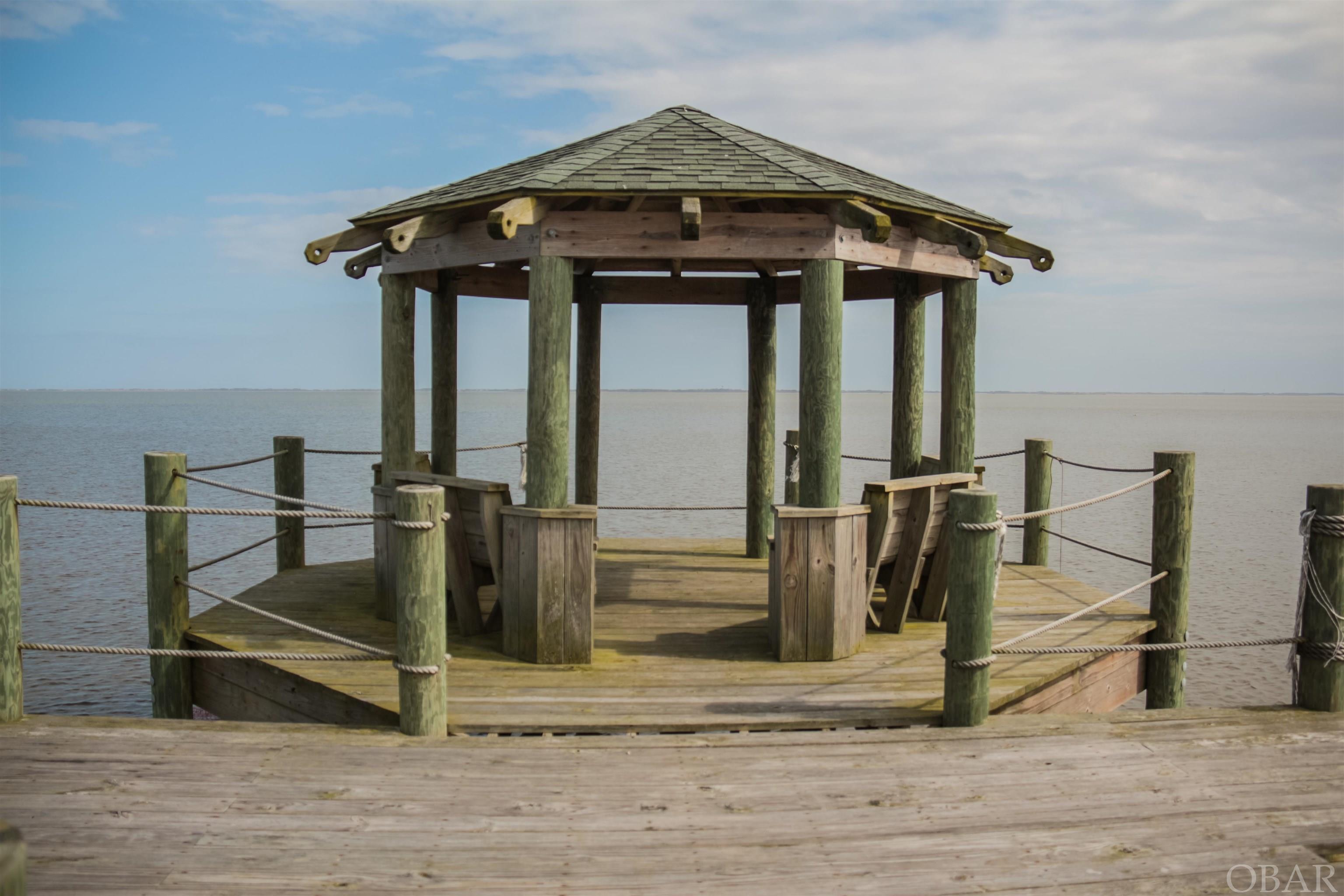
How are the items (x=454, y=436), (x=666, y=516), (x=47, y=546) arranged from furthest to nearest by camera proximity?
(x=666, y=516) < (x=47, y=546) < (x=454, y=436)

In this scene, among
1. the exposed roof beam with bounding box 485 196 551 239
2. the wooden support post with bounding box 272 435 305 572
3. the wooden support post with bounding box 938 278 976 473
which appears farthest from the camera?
the wooden support post with bounding box 272 435 305 572

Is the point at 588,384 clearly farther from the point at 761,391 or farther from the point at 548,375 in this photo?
the point at 548,375

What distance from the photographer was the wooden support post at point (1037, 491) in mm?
8984

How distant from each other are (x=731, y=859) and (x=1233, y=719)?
2836 millimetres

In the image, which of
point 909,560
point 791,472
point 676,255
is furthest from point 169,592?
point 791,472

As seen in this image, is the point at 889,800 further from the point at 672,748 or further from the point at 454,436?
the point at 454,436

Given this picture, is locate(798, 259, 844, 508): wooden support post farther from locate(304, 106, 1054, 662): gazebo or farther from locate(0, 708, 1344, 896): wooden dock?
locate(0, 708, 1344, 896): wooden dock

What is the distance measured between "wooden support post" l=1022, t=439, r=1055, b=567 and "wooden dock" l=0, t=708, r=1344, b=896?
14.3 feet

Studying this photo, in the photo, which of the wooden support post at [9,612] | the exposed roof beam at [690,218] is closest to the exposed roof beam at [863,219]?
the exposed roof beam at [690,218]

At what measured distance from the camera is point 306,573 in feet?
28.8

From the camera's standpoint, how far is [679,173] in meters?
6.04

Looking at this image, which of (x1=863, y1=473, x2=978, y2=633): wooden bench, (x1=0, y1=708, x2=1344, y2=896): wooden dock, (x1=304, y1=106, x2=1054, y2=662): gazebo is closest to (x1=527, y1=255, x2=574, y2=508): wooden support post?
(x1=304, y1=106, x2=1054, y2=662): gazebo

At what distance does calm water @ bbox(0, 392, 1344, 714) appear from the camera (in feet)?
41.0

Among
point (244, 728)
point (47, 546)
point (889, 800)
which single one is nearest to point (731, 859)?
point (889, 800)
